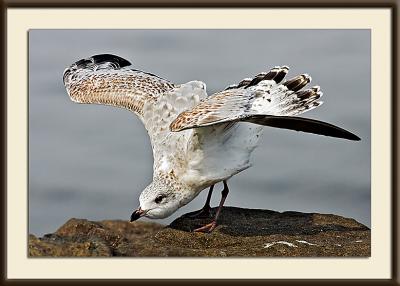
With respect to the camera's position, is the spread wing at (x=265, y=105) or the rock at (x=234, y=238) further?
Answer: the rock at (x=234, y=238)

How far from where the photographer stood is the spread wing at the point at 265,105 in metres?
6.34

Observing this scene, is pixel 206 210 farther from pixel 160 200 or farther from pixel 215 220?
pixel 160 200

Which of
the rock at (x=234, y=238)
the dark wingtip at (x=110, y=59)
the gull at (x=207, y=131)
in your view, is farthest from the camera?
the dark wingtip at (x=110, y=59)

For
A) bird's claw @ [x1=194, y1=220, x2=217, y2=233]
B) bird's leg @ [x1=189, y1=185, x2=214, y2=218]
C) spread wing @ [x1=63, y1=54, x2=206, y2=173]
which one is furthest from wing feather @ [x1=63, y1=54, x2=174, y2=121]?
bird's claw @ [x1=194, y1=220, x2=217, y2=233]

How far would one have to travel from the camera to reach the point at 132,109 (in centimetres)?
859

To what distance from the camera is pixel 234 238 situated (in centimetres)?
749

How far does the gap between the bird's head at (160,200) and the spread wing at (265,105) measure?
0.66m

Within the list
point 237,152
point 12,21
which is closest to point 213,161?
point 237,152

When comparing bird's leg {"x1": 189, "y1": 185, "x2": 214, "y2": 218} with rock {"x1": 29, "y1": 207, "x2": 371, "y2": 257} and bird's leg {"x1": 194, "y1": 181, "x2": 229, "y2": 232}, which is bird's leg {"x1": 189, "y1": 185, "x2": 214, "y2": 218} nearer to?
rock {"x1": 29, "y1": 207, "x2": 371, "y2": 257}

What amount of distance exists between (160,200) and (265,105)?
3.86 feet

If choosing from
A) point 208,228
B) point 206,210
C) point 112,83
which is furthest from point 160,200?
point 112,83

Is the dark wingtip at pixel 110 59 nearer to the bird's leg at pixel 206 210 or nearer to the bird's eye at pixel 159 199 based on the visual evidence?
the bird's leg at pixel 206 210

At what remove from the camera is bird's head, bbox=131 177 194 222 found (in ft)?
24.1

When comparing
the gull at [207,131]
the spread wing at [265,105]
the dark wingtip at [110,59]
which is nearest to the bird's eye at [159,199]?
the gull at [207,131]
